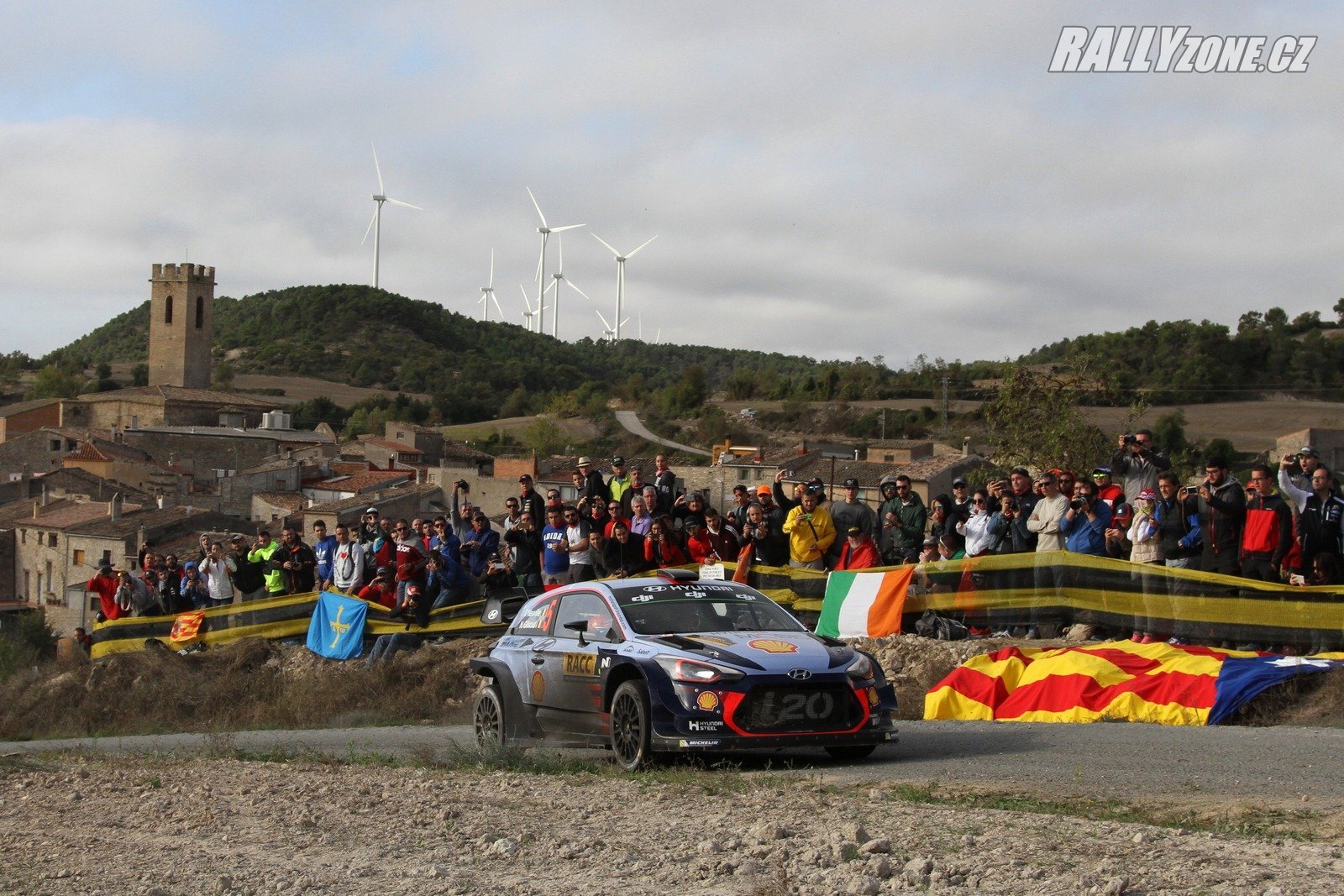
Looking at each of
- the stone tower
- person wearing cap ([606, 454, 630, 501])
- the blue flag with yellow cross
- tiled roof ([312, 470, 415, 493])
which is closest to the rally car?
person wearing cap ([606, 454, 630, 501])

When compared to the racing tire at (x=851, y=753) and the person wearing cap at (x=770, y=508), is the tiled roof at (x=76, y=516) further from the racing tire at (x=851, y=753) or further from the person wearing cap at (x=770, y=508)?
the racing tire at (x=851, y=753)

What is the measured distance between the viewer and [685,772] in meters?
10.2

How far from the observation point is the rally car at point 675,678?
10703 mm

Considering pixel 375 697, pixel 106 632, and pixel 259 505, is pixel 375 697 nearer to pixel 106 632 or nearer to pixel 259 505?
pixel 106 632

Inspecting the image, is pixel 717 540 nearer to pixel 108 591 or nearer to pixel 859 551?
pixel 859 551

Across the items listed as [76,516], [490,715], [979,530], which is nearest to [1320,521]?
[979,530]

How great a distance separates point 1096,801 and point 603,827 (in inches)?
115

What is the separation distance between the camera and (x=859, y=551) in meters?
17.5

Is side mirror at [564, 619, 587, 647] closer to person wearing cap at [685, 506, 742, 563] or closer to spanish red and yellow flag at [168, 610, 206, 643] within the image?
person wearing cap at [685, 506, 742, 563]

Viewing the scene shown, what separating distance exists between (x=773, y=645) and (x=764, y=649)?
143mm

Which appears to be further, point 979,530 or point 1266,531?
point 979,530

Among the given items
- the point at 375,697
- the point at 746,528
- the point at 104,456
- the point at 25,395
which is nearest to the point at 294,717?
the point at 375,697

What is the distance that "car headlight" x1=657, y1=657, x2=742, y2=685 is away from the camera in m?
10.7

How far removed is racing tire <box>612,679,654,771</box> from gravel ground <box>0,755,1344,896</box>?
1.47 feet
